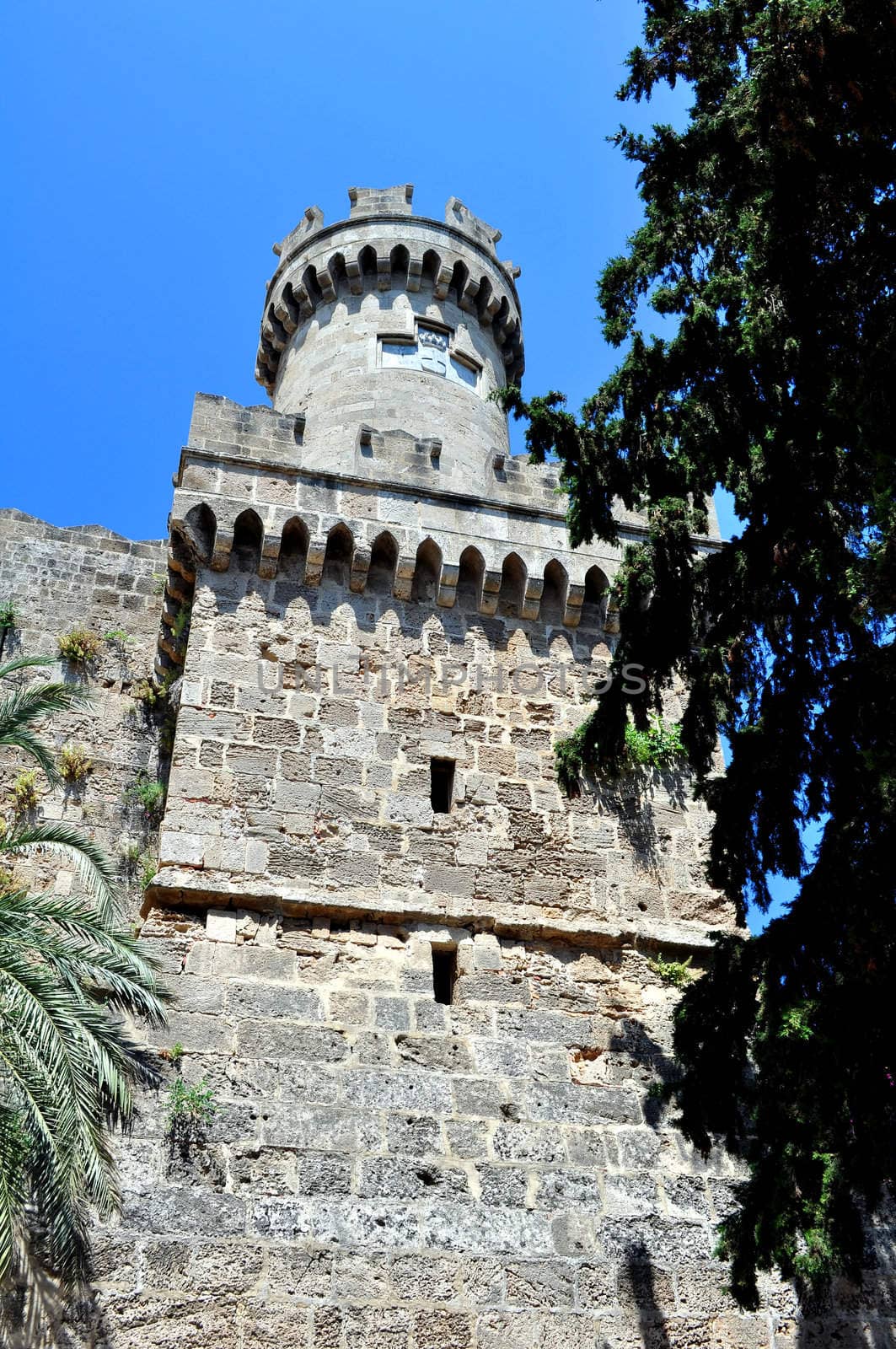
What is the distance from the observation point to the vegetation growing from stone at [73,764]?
11.5 meters

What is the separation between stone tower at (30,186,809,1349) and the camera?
23.9 ft

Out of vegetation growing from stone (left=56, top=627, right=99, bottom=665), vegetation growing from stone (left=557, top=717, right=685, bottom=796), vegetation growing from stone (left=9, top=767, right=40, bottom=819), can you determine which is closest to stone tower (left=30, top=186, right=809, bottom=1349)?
vegetation growing from stone (left=557, top=717, right=685, bottom=796)

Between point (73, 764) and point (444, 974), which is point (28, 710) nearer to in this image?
point (73, 764)

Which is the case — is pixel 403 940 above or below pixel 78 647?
below

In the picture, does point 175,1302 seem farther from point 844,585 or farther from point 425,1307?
point 844,585

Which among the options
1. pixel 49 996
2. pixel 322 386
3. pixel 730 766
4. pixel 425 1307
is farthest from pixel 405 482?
pixel 425 1307

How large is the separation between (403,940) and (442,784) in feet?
4.45

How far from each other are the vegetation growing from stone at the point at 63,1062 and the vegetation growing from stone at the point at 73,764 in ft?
9.81

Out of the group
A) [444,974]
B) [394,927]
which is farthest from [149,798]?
[444,974]

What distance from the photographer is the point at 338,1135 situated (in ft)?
25.3

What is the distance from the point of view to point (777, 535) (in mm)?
7480

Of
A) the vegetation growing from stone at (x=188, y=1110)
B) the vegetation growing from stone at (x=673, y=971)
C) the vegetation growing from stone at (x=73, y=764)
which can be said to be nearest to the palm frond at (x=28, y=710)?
the vegetation growing from stone at (x=73, y=764)

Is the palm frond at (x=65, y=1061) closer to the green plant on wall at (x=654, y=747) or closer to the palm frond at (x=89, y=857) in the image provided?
the palm frond at (x=89, y=857)

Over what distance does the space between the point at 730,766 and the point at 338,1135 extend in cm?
319
